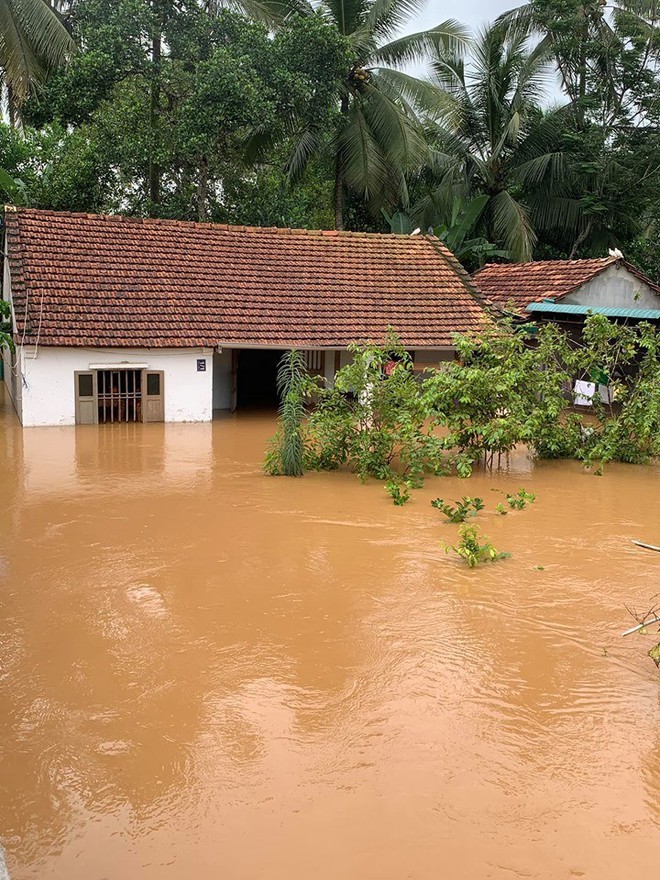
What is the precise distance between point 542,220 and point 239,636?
23544 millimetres

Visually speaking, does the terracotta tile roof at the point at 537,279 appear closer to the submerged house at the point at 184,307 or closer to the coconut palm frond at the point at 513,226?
the submerged house at the point at 184,307

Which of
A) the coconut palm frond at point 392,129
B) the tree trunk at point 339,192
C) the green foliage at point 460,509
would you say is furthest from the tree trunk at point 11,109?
the green foliage at point 460,509

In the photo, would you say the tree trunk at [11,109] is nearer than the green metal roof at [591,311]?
No

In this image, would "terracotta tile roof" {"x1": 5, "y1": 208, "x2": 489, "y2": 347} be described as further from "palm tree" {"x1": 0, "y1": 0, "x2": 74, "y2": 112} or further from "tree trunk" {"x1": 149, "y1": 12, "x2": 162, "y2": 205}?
"palm tree" {"x1": 0, "y1": 0, "x2": 74, "y2": 112}

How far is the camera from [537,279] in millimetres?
21328

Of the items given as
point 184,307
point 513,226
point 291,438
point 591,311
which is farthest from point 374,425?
point 513,226

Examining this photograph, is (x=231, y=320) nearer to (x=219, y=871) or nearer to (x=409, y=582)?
(x=409, y=582)

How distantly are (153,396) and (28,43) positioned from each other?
37.0 feet

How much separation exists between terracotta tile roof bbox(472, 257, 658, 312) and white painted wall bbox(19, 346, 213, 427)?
7602mm

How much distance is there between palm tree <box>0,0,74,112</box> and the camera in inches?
842

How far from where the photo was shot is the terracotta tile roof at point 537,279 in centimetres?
2020

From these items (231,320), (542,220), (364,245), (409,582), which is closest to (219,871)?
(409,582)

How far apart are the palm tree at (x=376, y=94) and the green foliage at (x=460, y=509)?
1511 cm

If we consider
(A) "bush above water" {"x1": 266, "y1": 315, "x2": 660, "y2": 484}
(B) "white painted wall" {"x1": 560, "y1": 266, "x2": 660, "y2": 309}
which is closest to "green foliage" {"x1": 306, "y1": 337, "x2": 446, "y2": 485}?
(A) "bush above water" {"x1": 266, "y1": 315, "x2": 660, "y2": 484}
